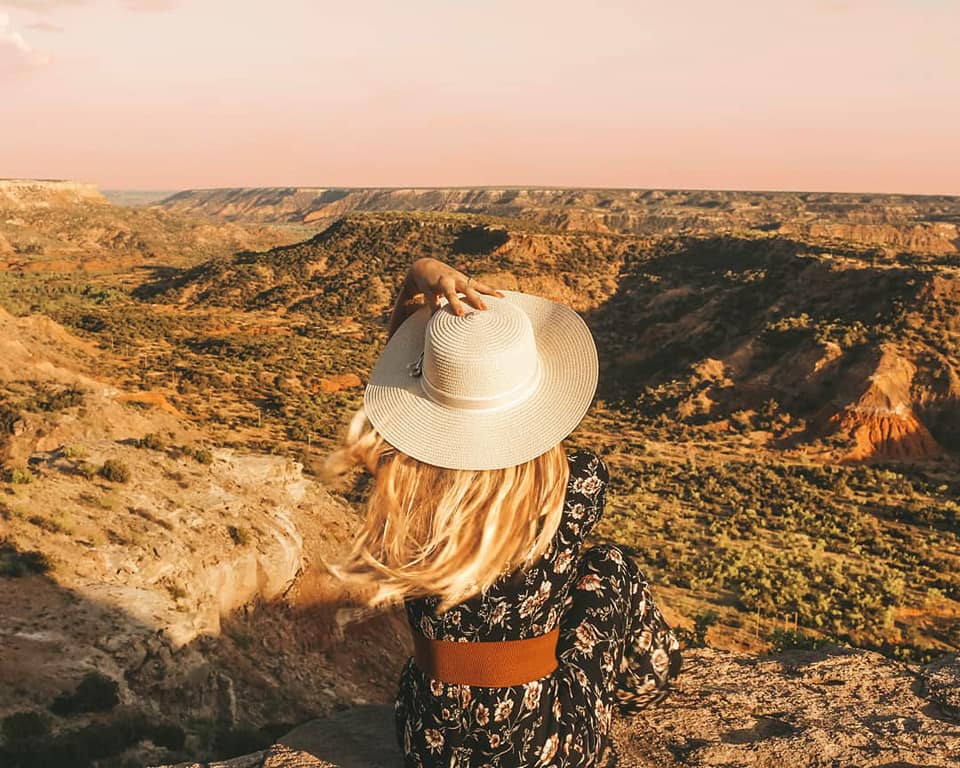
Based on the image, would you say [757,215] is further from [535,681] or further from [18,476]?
[535,681]

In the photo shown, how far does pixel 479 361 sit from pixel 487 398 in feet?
0.49

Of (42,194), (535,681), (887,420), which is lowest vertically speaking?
(887,420)

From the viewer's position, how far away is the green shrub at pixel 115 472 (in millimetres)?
8312

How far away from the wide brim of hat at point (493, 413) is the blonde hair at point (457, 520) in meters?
0.07

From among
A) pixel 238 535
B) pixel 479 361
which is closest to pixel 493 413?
pixel 479 361

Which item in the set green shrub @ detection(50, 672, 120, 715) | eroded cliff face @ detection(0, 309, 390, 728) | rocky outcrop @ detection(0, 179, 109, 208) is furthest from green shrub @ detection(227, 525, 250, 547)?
rocky outcrop @ detection(0, 179, 109, 208)

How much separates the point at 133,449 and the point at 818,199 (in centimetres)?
17518

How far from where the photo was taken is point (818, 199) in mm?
156500

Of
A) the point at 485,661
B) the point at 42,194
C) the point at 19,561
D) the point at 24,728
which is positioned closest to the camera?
the point at 485,661

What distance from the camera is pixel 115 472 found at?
27.3ft

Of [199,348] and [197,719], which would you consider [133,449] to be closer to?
[197,719]

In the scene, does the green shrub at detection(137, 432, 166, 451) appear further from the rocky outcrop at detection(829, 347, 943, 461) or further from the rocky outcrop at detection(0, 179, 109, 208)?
the rocky outcrop at detection(0, 179, 109, 208)

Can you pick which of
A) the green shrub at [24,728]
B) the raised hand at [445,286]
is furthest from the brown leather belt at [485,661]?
the green shrub at [24,728]

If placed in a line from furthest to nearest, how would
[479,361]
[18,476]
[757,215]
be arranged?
[757,215]
[18,476]
[479,361]
